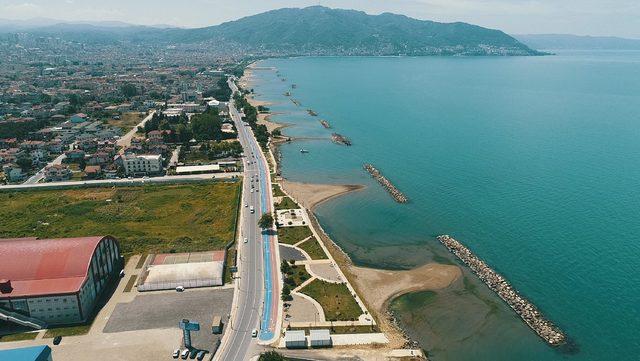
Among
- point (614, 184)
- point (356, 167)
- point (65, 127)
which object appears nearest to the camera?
point (614, 184)

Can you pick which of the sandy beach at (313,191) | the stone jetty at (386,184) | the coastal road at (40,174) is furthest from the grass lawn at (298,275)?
the coastal road at (40,174)

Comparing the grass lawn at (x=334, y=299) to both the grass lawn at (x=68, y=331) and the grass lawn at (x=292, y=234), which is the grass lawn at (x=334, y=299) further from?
the grass lawn at (x=68, y=331)

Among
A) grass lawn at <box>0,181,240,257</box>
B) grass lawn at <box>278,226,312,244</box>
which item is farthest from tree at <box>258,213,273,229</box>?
grass lawn at <box>0,181,240,257</box>

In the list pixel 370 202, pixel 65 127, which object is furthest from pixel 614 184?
pixel 65 127

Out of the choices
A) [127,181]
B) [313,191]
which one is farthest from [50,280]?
[313,191]

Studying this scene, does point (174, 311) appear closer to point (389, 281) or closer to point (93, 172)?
point (389, 281)

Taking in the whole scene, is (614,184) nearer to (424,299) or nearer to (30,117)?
(424,299)

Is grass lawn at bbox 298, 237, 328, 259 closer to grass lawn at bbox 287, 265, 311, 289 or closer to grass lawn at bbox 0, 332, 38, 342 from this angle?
grass lawn at bbox 287, 265, 311, 289
